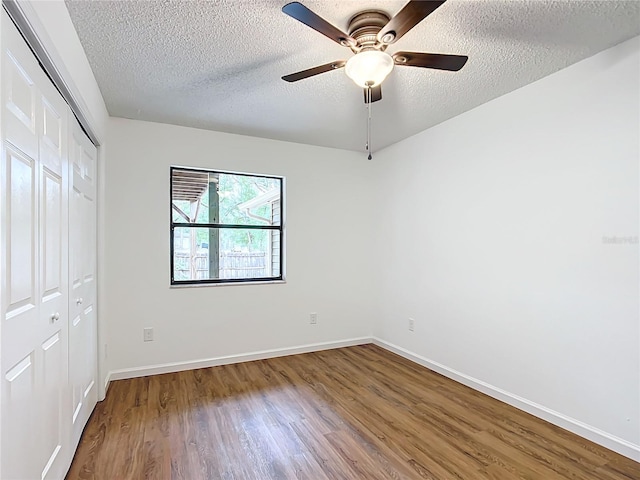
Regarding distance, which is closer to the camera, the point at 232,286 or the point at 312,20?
the point at 312,20

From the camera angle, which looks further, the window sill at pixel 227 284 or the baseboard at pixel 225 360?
the window sill at pixel 227 284

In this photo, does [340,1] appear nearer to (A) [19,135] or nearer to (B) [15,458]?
(A) [19,135]

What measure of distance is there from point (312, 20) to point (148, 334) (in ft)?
9.90

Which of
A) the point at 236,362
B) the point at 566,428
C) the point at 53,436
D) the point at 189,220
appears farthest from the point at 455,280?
the point at 53,436

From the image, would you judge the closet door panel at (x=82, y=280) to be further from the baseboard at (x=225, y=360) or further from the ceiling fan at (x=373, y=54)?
the ceiling fan at (x=373, y=54)

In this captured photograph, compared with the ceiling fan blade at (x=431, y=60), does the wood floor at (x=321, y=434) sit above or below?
below

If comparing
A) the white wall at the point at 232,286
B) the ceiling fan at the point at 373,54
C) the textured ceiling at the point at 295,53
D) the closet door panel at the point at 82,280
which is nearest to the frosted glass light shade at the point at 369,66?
the ceiling fan at the point at 373,54

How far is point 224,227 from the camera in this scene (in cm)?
366

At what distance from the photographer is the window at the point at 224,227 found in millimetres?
3494

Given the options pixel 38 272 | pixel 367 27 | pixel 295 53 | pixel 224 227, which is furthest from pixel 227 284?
pixel 367 27

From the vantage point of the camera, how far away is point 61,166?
1.76 metres

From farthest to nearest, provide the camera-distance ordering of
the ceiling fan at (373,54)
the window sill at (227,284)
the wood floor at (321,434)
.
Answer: the window sill at (227,284), the wood floor at (321,434), the ceiling fan at (373,54)

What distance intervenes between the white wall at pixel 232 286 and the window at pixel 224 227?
0.43ft

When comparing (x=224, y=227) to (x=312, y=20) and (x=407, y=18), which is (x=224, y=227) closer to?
(x=312, y=20)
